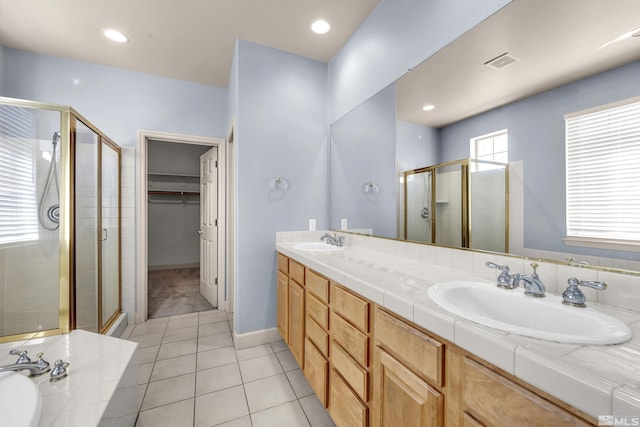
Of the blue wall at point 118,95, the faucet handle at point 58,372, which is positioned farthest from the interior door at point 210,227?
the faucet handle at point 58,372

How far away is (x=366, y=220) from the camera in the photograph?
2.13m

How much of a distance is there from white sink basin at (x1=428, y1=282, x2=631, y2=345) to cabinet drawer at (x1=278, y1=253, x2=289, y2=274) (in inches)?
52.0

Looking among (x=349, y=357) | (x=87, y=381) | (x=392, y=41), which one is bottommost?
(x=87, y=381)

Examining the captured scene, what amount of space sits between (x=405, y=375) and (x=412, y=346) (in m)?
0.12

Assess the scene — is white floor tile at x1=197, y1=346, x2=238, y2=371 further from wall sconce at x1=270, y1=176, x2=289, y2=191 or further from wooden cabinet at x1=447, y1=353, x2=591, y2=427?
wooden cabinet at x1=447, y1=353, x2=591, y2=427

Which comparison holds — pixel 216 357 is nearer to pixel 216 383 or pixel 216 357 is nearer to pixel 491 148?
pixel 216 383

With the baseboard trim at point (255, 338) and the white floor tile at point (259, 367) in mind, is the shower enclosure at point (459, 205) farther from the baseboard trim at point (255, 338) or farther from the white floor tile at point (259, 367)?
the baseboard trim at point (255, 338)

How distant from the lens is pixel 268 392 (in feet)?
5.78

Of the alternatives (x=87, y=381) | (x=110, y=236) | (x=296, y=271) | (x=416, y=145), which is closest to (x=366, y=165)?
(x=416, y=145)

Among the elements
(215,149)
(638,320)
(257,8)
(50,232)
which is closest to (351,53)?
(257,8)

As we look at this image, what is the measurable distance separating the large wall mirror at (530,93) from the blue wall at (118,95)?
7.94 ft

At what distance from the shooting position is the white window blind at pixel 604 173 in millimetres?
804

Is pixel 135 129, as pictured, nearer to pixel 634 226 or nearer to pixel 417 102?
pixel 417 102

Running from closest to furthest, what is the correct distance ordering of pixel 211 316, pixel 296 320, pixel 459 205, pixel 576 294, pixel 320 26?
pixel 576 294 → pixel 459 205 → pixel 296 320 → pixel 320 26 → pixel 211 316
